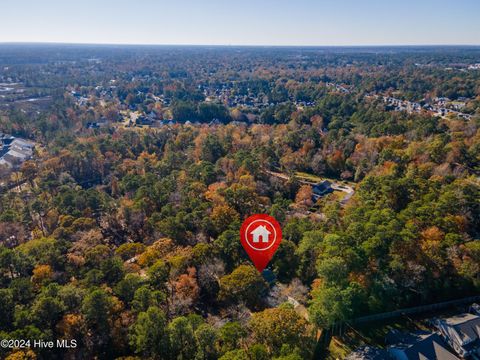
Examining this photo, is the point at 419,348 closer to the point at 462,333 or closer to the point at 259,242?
the point at 462,333

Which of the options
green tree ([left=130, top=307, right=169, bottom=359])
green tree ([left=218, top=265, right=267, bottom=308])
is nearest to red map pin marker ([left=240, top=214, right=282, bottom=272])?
green tree ([left=218, top=265, right=267, bottom=308])

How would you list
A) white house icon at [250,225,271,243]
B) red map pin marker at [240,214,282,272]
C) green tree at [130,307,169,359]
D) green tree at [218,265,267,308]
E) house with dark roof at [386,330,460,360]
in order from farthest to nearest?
1. red map pin marker at [240,214,282,272]
2. white house icon at [250,225,271,243]
3. green tree at [218,265,267,308]
4. house with dark roof at [386,330,460,360]
5. green tree at [130,307,169,359]

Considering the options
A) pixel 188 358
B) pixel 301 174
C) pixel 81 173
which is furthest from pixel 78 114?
pixel 188 358

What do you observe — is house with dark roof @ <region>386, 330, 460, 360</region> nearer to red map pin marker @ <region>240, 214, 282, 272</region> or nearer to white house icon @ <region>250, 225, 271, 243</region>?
red map pin marker @ <region>240, 214, 282, 272</region>

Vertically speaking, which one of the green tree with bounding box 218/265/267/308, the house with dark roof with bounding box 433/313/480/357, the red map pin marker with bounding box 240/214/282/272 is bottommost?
the house with dark roof with bounding box 433/313/480/357

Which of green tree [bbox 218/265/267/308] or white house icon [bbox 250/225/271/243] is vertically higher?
white house icon [bbox 250/225/271/243]

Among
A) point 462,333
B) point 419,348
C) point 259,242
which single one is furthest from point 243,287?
point 462,333

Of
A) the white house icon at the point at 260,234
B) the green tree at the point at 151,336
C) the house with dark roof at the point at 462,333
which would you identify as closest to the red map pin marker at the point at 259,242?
the white house icon at the point at 260,234

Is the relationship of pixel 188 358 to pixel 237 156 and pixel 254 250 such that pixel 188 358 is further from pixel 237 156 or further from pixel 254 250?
pixel 237 156

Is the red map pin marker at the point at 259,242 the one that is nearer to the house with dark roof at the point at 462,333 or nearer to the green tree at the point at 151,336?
the green tree at the point at 151,336
